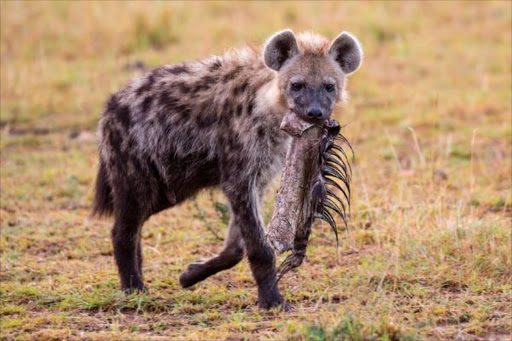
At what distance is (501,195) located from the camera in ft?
19.2

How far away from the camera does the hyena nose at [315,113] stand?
3.97 m

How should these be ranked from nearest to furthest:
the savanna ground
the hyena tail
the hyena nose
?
the hyena nose, the savanna ground, the hyena tail

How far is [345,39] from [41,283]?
1871 millimetres

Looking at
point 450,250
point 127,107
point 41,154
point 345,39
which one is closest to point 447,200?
point 450,250

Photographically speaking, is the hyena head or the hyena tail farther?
the hyena tail

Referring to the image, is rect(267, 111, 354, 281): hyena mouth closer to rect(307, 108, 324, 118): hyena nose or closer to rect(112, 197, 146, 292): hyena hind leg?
rect(307, 108, 324, 118): hyena nose

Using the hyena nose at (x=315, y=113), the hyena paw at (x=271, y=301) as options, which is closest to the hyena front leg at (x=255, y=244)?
the hyena paw at (x=271, y=301)

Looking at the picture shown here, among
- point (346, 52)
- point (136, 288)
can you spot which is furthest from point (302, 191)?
point (136, 288)

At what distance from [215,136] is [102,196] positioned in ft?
2.42

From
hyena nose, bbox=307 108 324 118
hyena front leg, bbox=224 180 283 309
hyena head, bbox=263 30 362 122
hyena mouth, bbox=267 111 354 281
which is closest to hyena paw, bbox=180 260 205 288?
hyena front leg, bbox=224 180 283 309

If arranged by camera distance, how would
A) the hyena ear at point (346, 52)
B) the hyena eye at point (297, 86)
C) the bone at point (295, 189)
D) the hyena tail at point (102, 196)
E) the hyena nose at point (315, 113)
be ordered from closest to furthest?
the bone at point (295, 189) → the hyena nose at point (315, 113) → the hyena eye at point (297, 86) → the hyena ear at point (346, 52) → the hyena tail at point (102, 196)

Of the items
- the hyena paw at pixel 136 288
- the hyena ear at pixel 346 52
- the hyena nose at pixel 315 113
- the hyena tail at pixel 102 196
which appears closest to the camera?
the hyena nose at pixel 315 113

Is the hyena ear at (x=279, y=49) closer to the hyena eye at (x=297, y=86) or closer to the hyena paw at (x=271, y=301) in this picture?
the hyena eye at (x=297, y=86)

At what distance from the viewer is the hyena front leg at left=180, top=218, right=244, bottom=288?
4617 millimetres
